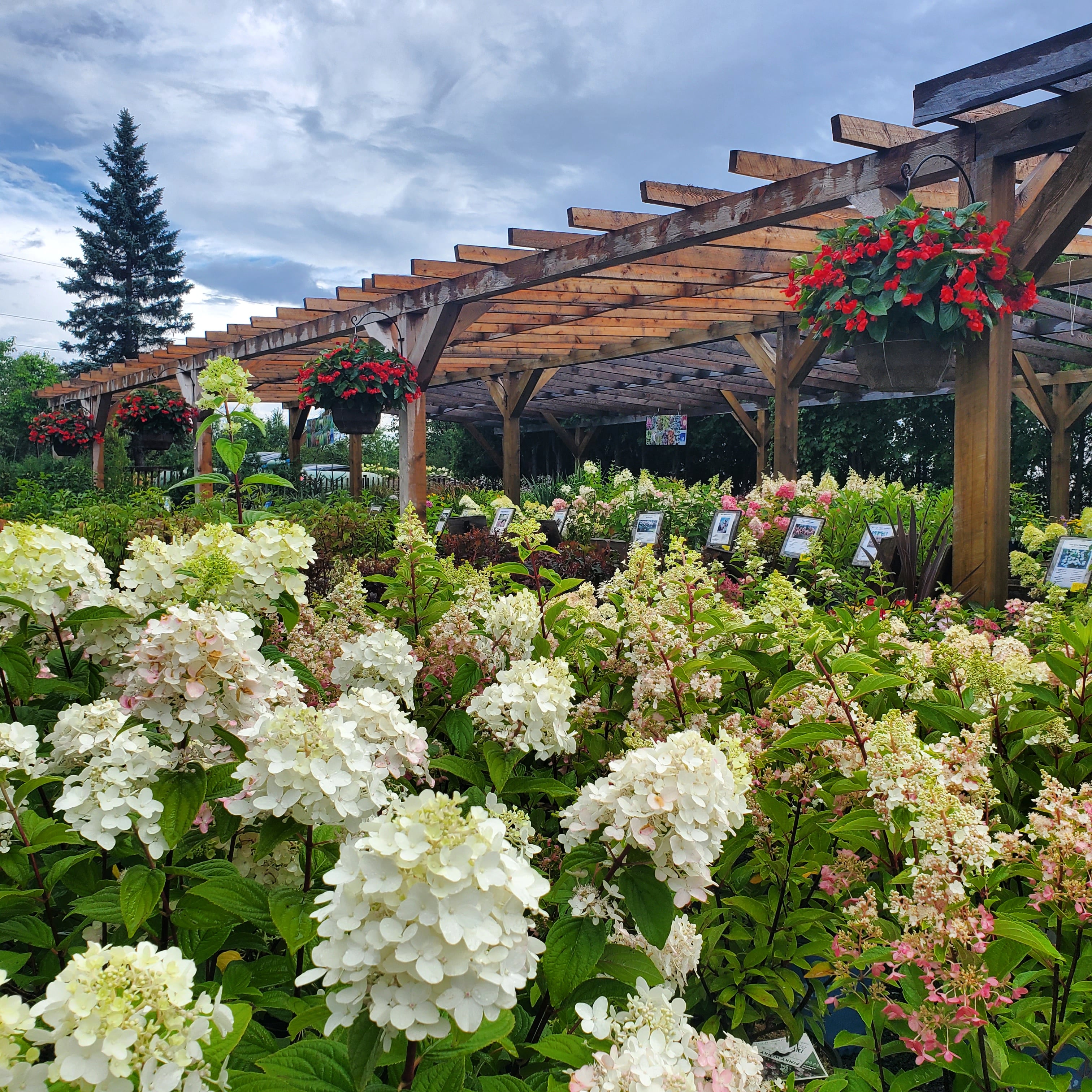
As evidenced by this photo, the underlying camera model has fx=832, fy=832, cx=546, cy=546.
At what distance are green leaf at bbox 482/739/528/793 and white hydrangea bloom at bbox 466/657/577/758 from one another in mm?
→ 11

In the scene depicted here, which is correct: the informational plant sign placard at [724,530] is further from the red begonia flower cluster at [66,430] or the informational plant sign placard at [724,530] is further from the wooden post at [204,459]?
the red begonia flower cluster at [66,430]

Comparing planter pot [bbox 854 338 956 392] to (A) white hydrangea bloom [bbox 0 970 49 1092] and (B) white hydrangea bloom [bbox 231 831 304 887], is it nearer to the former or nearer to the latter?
(B) white hydrangea bloom [bbox 231 831 304 887]

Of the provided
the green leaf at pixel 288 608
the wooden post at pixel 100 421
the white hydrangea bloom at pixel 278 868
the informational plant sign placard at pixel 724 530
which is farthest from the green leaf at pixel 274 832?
the wooden post at pixel 100 421

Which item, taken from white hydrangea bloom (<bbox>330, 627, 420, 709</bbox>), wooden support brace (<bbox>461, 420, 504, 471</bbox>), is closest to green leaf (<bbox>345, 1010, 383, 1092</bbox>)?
white hydrangea bloom (<bbox>330, 627, 420, 709</bbox>)

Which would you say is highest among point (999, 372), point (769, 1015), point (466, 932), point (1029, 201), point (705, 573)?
point (1029, 201)

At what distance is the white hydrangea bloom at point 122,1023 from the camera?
0.66m

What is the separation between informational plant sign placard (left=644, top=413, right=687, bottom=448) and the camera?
45.9 ft

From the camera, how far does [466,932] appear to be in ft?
2.29

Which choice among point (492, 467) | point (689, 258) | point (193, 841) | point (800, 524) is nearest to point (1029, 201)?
point (800, 524)

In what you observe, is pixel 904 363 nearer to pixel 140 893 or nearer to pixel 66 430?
pixel 140 893

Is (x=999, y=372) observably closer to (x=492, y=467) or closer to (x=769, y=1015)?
(x=769, y=1015)

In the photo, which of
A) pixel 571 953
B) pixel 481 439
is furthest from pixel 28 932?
pixel 481 439

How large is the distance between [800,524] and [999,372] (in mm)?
1521

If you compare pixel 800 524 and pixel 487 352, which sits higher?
pixel 487 352
